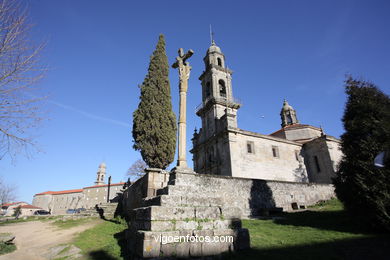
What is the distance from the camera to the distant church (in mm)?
21391

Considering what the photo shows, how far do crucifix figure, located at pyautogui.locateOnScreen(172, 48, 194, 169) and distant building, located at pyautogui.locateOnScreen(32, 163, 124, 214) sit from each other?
61420 mm

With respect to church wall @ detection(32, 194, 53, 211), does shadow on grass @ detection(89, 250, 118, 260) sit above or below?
below

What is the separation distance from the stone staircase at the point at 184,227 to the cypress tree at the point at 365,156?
555 centimetres

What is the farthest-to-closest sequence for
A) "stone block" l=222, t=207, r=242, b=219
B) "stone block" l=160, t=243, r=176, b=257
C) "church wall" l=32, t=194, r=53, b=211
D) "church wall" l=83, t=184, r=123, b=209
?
"church wall" l=32, t=194, r=53, b=211
"church wall" l=83, t=184, r=123, b=209
"stone block" l=222, t=207, r=242, b=219
"stone block" l=160, t=243, r=176, b=257

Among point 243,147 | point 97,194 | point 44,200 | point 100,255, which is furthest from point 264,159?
point 44,200

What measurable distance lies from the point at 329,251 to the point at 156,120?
12.5m

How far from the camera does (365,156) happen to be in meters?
8.24

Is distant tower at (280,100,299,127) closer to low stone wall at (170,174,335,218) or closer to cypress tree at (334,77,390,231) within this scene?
low stone wall at (170,174,335,218)

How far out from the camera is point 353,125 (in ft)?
29.1

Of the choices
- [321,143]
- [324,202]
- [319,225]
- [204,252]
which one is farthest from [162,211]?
[321,143]

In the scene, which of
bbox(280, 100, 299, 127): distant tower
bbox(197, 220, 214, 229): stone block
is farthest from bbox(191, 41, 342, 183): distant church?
bbox(197, 220, 214, 229): stone block

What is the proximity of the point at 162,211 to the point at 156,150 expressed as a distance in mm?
10039

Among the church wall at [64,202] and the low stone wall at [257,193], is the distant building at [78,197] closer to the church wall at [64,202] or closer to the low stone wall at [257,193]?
the church wall at [64,202]

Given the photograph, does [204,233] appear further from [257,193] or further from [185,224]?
[257,193]
